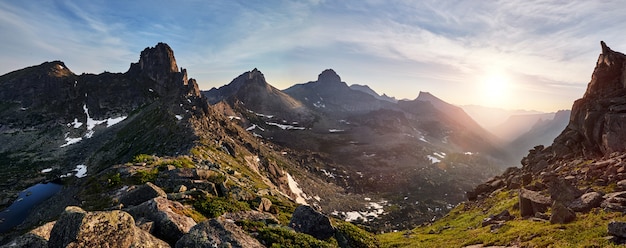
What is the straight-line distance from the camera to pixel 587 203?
2939cm

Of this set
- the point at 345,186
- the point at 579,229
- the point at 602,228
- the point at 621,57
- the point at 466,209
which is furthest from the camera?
the point at 345,186

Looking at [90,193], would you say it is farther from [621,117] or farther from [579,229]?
[621,117]

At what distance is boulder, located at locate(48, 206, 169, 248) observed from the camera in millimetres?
13531

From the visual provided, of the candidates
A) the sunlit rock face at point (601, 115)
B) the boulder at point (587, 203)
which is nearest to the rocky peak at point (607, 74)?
the sunlit rock face at point (601, 115)

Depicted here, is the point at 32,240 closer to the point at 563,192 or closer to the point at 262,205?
the point at 262,205

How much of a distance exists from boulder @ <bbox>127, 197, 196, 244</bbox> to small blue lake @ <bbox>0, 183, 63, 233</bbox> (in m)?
94.4

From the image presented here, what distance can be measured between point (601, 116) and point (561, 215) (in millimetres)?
38928

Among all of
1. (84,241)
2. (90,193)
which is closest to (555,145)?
(84,241)

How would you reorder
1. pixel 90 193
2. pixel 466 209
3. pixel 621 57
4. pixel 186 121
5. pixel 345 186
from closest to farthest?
pixel 90 193, pixel 621 57, pixel 466 209, pixel 186 121, pixel 345 186

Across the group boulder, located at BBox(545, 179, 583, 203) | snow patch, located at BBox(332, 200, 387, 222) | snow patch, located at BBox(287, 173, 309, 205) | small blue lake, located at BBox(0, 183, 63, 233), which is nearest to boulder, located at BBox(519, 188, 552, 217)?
boulder, located at BBox(545, 179, 583, 203)

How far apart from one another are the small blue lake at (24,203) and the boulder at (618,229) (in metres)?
118

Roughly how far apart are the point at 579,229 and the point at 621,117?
36982 millimetres

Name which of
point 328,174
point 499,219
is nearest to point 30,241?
point 499,219

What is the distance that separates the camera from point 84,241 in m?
13.4
